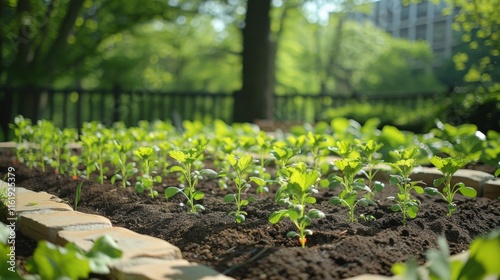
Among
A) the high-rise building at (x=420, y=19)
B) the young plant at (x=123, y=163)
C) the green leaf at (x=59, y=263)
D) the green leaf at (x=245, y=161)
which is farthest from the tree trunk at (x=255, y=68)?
the green leaf at (x=59, y=263)

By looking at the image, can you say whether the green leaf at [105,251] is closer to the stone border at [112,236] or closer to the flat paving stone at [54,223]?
the stone border at [112,236]

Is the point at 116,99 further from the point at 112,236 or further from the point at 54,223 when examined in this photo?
the point at 112,236

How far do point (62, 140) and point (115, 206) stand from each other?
1.25 meters

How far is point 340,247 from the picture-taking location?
2.24m

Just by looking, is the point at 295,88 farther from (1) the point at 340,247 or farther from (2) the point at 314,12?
(1) the point at 340,247

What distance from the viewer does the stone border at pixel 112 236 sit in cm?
190

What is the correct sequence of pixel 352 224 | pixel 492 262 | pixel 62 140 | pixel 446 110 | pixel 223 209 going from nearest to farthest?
pixel 492 262
pixel 352 224
pixel 223 209
pixel 62 140
pixel 446 110

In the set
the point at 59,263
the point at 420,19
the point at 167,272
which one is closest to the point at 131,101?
the point at 167,272

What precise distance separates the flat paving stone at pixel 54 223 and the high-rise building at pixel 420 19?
588 cm

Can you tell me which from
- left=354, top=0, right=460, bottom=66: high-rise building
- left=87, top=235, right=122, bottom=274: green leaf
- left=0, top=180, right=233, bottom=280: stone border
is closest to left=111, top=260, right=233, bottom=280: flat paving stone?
left=0, top=180, right=233, bottom=280: stone border

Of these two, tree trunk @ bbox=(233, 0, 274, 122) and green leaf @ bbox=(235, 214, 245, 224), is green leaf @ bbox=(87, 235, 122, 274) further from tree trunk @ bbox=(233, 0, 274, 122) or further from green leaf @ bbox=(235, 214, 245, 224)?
tree trunk @ bbox=(233, 0, 274, 122)

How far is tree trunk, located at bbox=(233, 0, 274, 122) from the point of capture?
963 cm

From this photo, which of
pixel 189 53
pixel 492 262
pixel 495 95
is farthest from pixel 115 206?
pixel 189 53

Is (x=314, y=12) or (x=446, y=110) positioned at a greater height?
(x=314, y=12)
